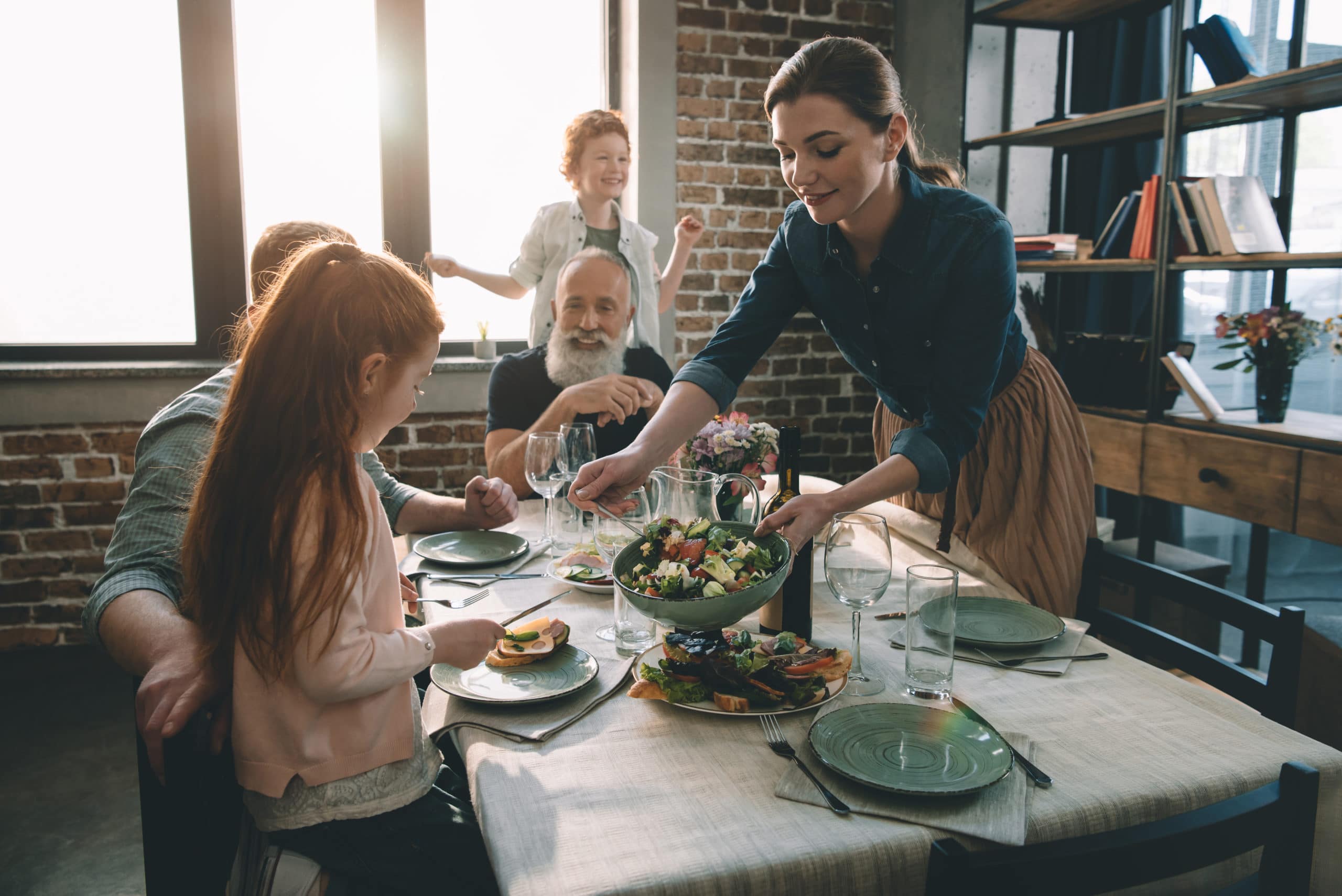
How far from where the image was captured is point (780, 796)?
0.88 meters

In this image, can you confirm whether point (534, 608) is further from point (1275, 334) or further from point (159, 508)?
point (1275, 334)

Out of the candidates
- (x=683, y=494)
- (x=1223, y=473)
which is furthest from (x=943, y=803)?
(x=1223, y=473)

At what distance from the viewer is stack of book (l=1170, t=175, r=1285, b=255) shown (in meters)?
2.54

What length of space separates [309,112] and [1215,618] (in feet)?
11.5

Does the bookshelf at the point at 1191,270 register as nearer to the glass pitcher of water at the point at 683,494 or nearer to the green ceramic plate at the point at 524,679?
the glass pitcher of water at the point at 683,494

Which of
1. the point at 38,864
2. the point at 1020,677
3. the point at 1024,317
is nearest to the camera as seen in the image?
the point at 1020,677

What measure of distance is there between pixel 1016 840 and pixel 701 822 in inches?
11.0

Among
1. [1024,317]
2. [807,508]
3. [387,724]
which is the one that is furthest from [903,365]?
[1024,317]

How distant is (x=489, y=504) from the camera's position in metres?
1.75

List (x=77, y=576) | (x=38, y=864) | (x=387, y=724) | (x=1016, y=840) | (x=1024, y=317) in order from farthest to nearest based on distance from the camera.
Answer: (x=1024, y=317)
(x=77, y=576)
(x=38, y=864)
(x=387, y=724)
(x=1016, y=840)

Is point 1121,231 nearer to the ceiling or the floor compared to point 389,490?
nearer to the ceiling

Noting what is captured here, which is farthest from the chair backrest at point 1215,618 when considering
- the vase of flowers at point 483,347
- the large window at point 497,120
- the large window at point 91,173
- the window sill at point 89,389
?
the large window at point 91,173

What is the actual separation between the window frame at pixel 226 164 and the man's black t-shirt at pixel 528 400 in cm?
126

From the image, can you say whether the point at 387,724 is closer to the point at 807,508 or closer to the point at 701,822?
the point at 701,822
